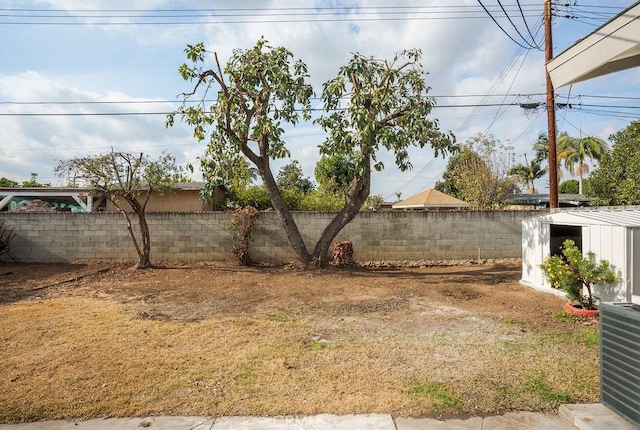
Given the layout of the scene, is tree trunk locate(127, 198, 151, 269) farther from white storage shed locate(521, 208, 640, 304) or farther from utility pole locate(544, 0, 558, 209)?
utility pole locate(544, 0, 558, 209)

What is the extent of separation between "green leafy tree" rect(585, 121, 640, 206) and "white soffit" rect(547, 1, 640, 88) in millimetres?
12292

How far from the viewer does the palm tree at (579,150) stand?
31.8m

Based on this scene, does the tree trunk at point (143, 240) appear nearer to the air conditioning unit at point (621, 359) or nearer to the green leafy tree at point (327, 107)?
the green leafy tree at point (327, 107)

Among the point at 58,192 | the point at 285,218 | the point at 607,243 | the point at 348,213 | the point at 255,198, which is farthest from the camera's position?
the point at 255,198

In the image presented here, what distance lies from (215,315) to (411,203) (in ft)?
63.1

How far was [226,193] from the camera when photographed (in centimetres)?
1822

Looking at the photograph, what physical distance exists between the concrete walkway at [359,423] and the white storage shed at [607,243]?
148 inches

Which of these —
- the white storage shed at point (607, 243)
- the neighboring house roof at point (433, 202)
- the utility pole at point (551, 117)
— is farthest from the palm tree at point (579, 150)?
the white storage shed at point (607, 243)

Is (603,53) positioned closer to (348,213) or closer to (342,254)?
(348,213)

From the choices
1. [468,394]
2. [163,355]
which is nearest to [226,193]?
[163,355]

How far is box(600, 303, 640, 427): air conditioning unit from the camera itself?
8.73 feet

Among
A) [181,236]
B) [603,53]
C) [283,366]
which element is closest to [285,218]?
[181,236]

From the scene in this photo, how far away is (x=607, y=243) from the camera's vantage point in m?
6.25

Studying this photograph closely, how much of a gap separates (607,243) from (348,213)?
5.52 metres
